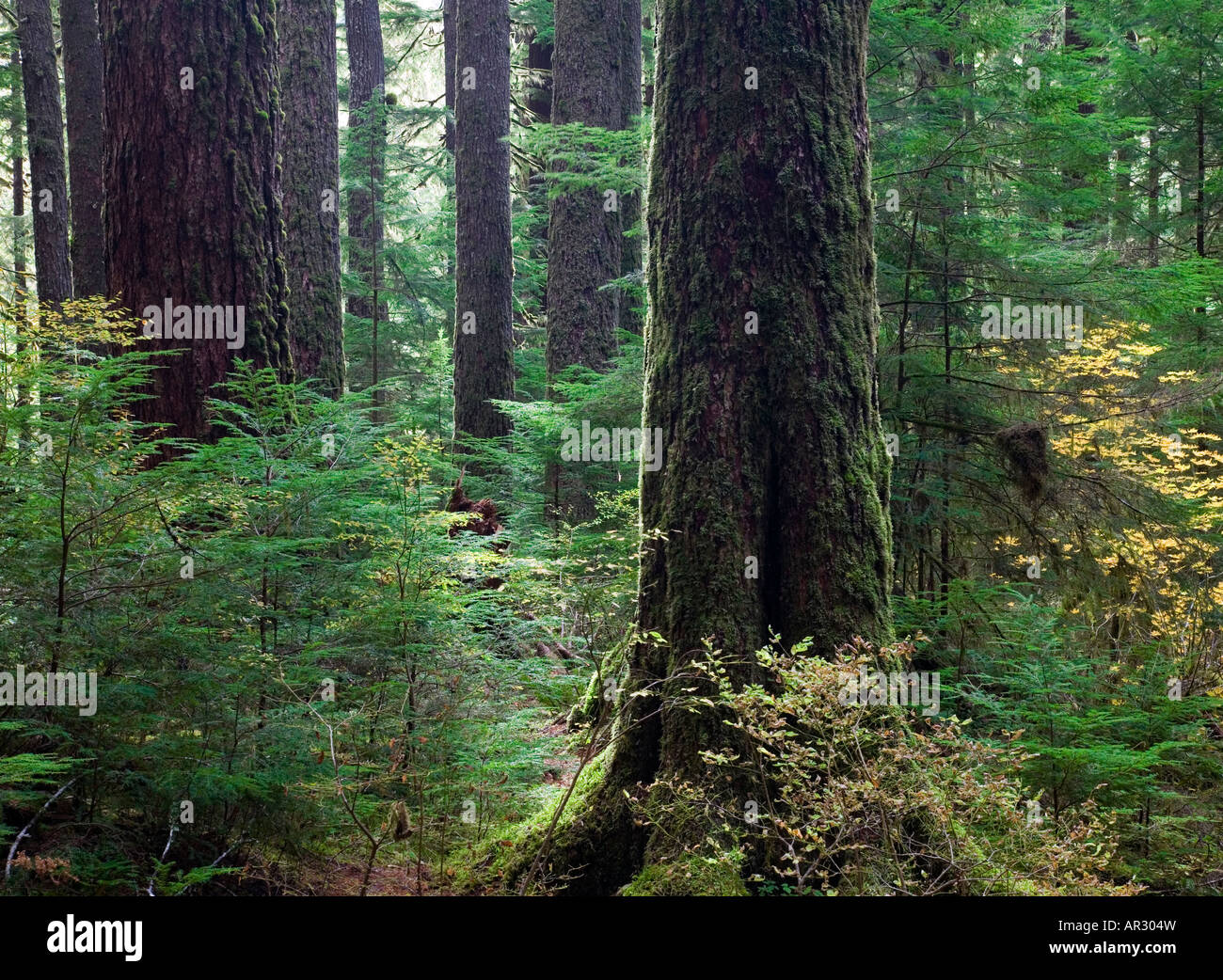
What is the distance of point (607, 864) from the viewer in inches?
148

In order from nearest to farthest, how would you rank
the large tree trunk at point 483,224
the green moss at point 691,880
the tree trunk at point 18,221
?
the green moss at point 691,880
the tree trunk at point 18,221
the large tree trunk at point 483,224

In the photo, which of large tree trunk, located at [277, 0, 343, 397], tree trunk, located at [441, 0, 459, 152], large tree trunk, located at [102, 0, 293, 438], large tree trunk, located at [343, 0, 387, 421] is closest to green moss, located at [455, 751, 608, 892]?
large tree trunk, located at [102, 0, 293, 438]

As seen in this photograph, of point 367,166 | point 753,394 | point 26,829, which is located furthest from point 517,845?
point 367,166

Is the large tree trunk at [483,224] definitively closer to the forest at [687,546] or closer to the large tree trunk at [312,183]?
the large tree trunk at [312,183]

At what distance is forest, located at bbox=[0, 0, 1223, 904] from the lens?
337 cm

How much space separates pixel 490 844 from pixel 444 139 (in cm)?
1903

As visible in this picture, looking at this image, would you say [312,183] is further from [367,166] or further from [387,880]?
[387,880]

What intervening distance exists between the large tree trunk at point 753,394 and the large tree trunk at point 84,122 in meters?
11.6

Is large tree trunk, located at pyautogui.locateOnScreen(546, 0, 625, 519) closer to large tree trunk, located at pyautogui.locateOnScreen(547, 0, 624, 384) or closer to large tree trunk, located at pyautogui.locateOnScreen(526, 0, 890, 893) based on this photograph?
large tree trunk, located at pyautogui.locateOnScreen(547, 0, 624, 384)

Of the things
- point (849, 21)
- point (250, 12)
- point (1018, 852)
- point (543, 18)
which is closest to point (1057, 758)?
point (1018, 852)

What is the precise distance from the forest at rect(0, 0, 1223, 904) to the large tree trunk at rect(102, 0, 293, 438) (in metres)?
0.02

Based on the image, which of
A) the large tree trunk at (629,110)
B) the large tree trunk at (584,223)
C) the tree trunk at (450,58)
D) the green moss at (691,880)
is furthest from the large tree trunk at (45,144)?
the green moss at (691,880)

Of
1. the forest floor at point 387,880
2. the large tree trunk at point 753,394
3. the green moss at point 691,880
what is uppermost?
the large tree trunk at point 753,394

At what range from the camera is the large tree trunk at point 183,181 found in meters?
5.39
